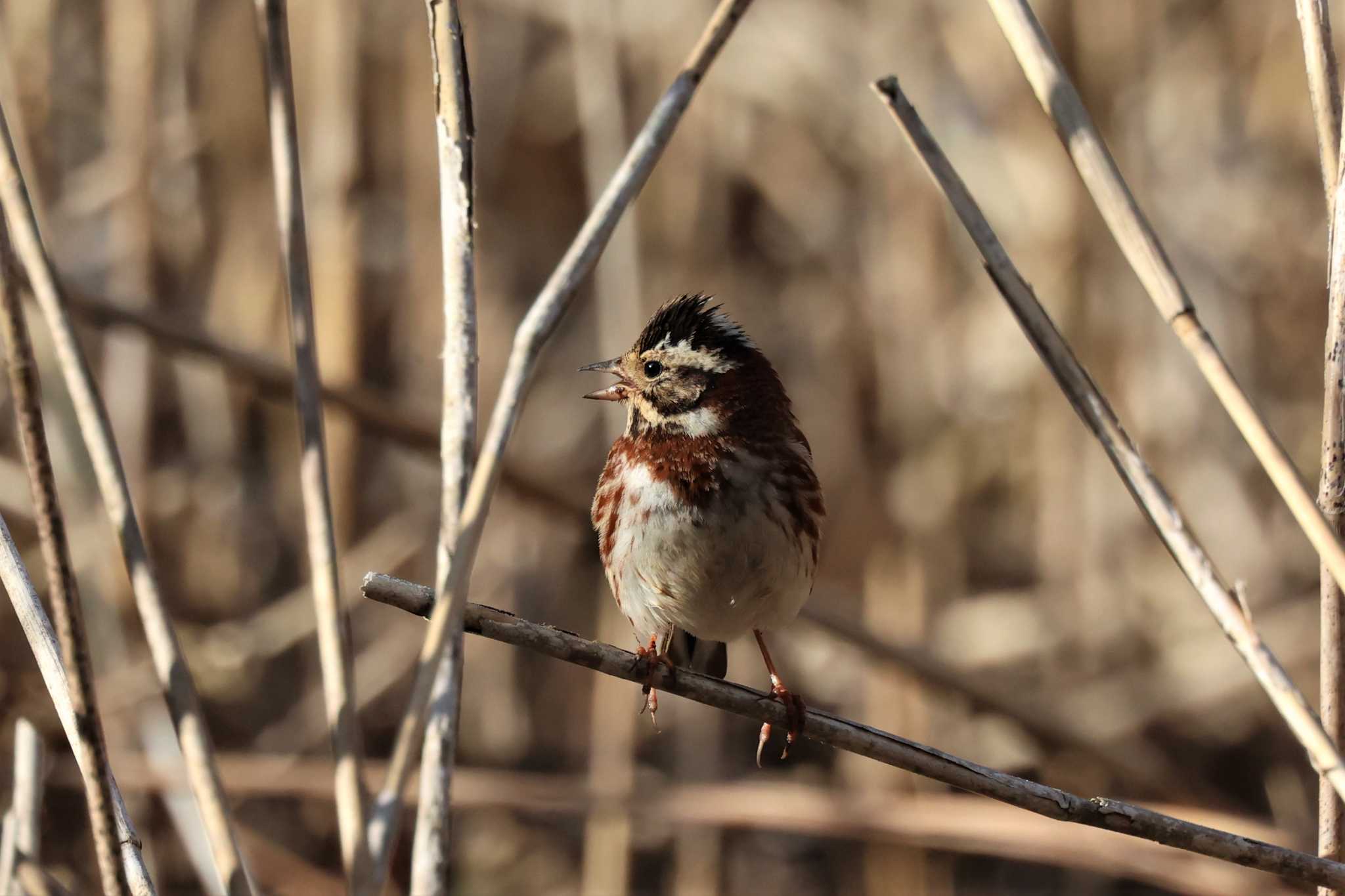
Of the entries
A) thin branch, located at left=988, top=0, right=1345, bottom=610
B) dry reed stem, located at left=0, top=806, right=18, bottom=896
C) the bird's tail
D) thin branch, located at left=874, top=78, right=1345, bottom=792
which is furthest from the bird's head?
dry reed stem, located at left=0, top=806, right=18, bottom=896

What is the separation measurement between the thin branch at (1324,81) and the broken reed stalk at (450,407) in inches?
49.7

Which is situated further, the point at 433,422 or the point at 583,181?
the point at 583,181

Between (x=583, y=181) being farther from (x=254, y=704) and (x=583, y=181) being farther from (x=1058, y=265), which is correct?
(x=254, y=704)

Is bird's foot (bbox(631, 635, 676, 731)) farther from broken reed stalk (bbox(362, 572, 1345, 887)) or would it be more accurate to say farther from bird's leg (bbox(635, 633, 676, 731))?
broken reed stalk (bbox(362, 572, 1345, 887))

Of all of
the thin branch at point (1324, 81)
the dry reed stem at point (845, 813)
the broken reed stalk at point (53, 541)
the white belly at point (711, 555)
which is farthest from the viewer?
the dry reed stem at point (845, 813)

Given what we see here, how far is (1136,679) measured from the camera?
194 inches

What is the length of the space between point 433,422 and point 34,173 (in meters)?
1.69

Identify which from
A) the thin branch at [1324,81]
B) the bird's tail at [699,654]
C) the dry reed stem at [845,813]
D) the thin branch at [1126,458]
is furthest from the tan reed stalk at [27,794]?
the thin branch at [1324,81]

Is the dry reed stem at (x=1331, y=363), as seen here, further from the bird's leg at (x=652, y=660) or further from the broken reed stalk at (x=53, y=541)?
the broken reed stalk at (x=53, y=541)

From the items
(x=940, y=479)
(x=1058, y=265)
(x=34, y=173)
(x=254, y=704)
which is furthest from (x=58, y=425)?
(x=1058, y=265)

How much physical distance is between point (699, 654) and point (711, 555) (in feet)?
2.50

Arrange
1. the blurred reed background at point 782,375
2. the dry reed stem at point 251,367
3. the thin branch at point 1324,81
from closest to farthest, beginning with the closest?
the thin branch at point 1324,81
the dry reed stem at point 251,367
the blurred reed background at point 782,375

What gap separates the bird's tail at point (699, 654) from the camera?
3377 mm

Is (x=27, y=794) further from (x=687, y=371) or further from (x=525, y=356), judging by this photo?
(x=687, y=371)
